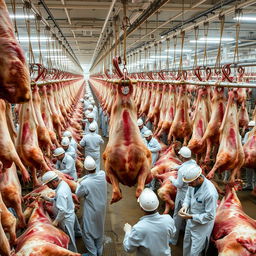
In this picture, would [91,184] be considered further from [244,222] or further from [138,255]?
[244,222]

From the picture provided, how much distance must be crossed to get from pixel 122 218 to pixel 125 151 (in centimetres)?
380

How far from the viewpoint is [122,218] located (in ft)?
22.7

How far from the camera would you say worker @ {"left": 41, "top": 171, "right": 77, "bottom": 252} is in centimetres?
493

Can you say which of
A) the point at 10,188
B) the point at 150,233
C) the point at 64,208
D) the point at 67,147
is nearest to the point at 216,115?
the point at 150,233

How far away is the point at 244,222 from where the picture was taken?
4.59 m

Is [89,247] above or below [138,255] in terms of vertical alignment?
below

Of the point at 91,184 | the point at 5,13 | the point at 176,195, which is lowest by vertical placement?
the point at 176,195

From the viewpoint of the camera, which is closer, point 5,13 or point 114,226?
point 5,13

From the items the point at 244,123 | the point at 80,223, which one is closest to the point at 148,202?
the point at 80,223

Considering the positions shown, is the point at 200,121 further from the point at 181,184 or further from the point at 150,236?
the point at 150,236

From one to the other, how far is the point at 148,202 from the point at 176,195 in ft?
8.34

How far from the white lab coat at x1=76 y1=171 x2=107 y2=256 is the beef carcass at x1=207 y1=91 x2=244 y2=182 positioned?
6.51 feet

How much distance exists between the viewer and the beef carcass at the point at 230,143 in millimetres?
4730

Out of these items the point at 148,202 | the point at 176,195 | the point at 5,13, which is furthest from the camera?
the point at 176,195
